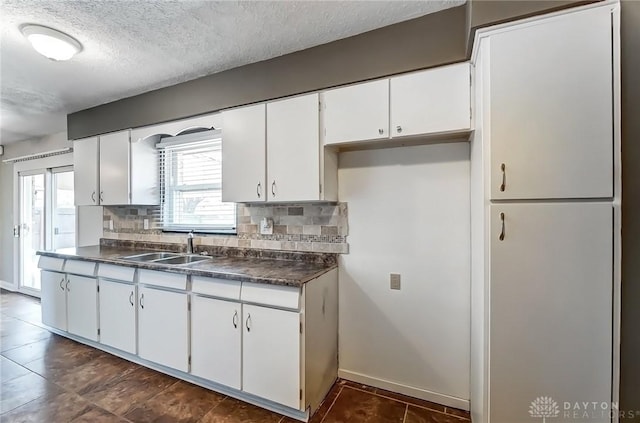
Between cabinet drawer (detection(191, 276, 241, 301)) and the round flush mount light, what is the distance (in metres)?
1.76

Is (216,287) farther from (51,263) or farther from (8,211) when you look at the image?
(8,211)

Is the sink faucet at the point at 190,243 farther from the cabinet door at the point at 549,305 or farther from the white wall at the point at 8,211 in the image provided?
the white wall at the point at 8,211

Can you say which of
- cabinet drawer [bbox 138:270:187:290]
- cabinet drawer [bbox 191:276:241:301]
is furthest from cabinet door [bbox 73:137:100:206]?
cabinet drawer [bbox 191:276:241:301]

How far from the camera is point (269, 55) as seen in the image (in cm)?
214

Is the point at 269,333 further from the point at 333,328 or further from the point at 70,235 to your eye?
the point at 70,235

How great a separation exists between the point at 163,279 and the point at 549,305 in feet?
8.10

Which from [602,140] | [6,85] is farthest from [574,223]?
[6,85]

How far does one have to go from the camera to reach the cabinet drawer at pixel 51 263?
2.91m

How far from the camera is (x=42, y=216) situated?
434 centimetres

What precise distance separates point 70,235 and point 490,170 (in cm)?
531

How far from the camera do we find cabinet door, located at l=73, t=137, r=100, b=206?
3152 mm

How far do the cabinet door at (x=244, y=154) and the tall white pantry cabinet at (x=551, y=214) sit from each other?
1511 mm

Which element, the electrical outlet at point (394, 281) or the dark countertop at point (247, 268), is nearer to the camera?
the dark countertop at point (247, 268)

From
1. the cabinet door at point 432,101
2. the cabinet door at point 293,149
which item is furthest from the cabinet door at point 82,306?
the cabinet door at point 432,101
